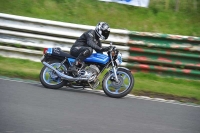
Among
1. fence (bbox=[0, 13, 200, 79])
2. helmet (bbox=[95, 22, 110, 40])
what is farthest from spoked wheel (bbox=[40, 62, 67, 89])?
fence (bbox=[0, 13, 200, 79])

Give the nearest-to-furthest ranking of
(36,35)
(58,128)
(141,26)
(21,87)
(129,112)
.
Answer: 1. (58,128)
2. (129,112)
3. (21,87)
4. (36,35)
5. (141,26)

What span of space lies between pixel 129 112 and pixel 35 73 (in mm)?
3510

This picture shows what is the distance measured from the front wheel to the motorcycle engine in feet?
0.88

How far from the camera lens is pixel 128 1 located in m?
12.6

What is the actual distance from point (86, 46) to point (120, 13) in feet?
12.6

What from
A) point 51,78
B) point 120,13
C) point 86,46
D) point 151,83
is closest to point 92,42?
point 86,46

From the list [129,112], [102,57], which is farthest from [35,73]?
[129,112]

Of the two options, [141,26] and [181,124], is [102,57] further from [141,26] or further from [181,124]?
[141,26]

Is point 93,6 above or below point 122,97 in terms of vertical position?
above

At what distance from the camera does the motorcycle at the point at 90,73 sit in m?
8.88

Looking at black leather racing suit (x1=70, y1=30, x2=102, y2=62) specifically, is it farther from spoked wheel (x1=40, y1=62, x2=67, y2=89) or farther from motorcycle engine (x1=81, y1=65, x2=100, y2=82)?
spoked wheel (x1=40, y1=62, x2=67, y2=89)

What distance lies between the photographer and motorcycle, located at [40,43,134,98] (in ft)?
29.1

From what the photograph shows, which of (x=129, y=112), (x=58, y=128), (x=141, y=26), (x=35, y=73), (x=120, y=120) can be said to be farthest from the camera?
(x=141, y=26)

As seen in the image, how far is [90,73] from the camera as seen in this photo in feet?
29.7
